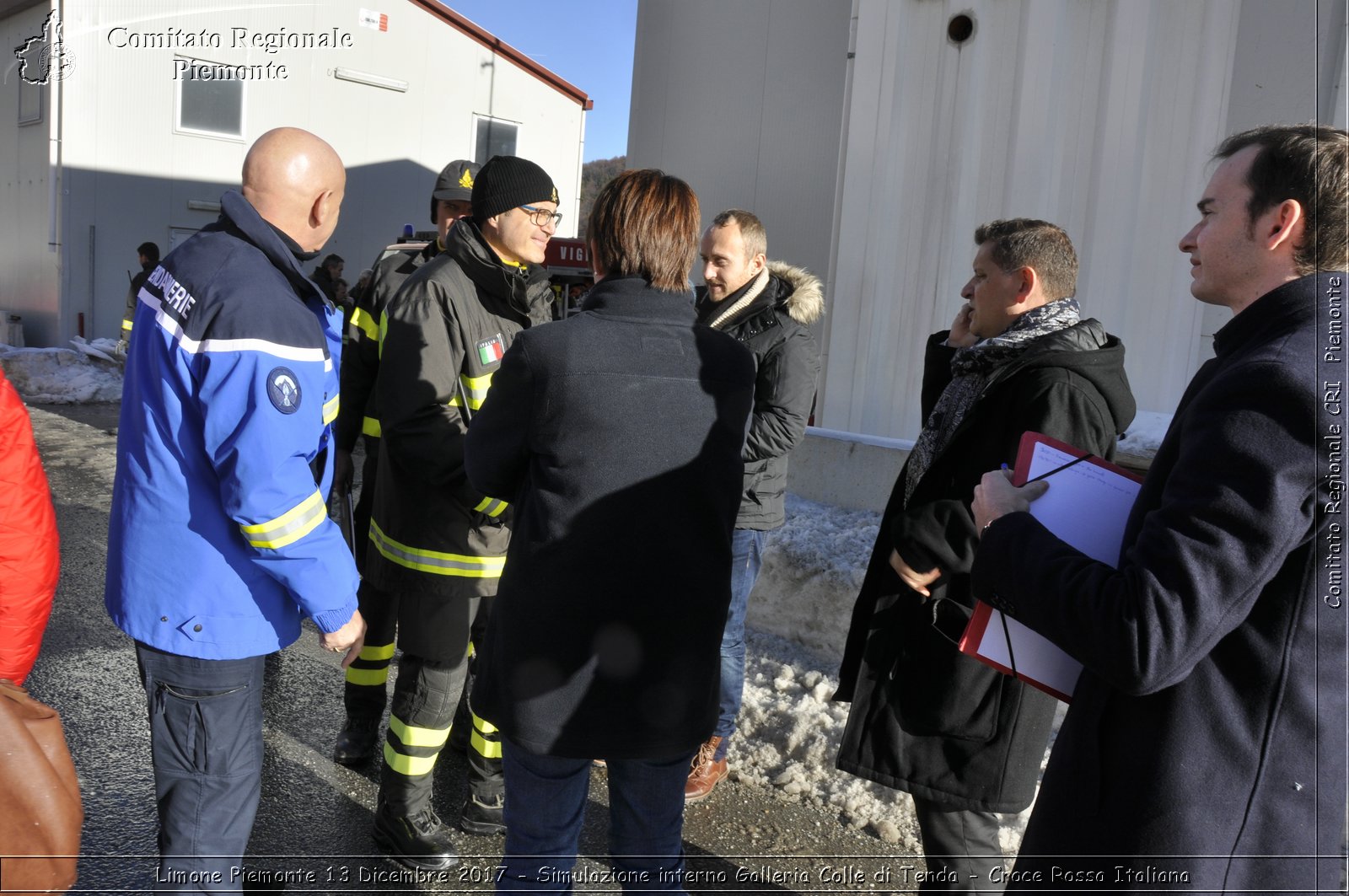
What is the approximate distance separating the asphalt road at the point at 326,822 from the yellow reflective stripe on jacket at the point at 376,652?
0.50m

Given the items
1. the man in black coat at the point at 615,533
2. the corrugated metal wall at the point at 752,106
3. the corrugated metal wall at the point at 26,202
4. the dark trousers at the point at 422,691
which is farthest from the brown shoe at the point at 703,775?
the corrugated metal wall at the point at 26,202

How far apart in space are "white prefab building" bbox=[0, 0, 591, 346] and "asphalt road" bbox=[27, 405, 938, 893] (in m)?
15.1

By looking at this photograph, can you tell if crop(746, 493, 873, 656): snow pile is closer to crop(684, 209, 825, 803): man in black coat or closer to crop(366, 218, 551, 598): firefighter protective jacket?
crop(684, 209, 825, 803): man in black coat

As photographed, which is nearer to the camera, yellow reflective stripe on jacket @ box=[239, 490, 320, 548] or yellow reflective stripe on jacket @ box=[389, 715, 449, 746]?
yellow reflective stripe on jacket @ box=[239, 490, 320, 548]

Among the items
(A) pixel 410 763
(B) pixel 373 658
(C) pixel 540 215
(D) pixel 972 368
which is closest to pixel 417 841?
(A) pixel 410 763

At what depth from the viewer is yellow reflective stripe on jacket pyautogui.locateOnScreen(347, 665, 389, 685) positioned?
364 centimetres

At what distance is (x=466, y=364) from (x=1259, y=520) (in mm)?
2324

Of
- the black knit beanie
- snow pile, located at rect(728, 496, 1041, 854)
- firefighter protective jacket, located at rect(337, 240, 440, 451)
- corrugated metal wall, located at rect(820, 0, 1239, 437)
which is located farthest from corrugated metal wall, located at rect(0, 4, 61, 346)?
the black knit beanie

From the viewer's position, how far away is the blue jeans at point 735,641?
146 inches

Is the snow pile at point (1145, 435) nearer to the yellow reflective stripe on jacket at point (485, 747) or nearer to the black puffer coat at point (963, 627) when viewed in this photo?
the black puffer coat at point (963, 627)

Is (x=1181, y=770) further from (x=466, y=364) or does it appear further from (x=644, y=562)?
(x=466, y=364)

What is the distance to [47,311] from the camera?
18297 mm

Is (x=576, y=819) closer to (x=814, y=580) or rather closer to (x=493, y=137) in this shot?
(x=814, y=580)

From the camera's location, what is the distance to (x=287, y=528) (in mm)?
2195
